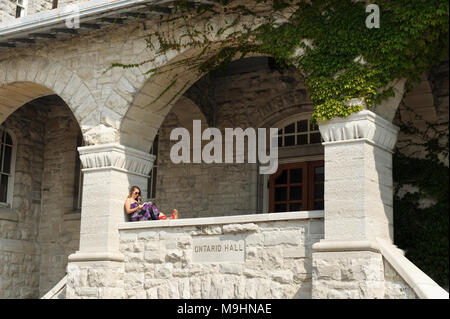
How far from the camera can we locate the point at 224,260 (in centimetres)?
948

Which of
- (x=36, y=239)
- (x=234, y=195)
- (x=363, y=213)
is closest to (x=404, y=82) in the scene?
(x=363, y=213)

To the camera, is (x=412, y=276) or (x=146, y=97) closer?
(x=412, y=276)

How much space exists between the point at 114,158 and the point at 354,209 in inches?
159

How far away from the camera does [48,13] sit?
1082 centimetres

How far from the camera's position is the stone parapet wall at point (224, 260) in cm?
895

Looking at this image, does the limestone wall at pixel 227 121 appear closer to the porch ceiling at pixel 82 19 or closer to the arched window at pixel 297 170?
the arched window at pixel 297 170

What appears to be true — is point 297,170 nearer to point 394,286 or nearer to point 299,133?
point 299,133

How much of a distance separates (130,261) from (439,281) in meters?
4.54

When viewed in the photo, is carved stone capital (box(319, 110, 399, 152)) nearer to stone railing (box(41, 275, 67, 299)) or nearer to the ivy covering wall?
the ivy covering wall

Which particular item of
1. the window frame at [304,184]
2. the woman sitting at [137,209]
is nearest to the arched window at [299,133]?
the window frame at [304,184]

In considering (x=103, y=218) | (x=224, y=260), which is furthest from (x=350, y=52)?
(x=103, y=218)

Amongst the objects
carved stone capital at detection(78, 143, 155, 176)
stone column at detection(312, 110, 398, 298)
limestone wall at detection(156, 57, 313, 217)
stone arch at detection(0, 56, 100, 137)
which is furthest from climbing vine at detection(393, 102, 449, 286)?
stone arch at detection(0, 56, 100, 137)
